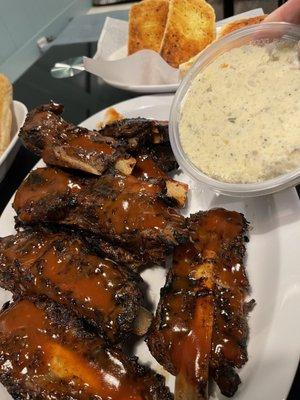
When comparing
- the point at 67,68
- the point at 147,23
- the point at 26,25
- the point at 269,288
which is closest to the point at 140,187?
the point at 269,288

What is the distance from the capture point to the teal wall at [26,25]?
5.83 meters

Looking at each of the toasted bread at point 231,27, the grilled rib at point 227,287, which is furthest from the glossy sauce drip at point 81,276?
the toasted bread at point 231,27

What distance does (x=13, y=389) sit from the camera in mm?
1771

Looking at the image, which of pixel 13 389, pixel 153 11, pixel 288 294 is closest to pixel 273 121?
pixel 288 294

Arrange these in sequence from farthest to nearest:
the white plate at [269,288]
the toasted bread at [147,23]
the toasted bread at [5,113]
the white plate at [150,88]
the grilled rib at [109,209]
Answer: the toasted bread at [147,23]
the toasted bread at [5,113]
the white plate at [150,88]
the grilled rib at [109,209]
the white plate at [269,288]

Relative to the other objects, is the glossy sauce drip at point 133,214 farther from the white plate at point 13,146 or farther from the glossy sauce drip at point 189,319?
the white plate at point 13,146

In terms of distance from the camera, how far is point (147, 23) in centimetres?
360

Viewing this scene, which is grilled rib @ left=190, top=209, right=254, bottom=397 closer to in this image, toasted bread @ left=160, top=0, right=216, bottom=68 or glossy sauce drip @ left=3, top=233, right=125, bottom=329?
glossy sauce drip @ left=3, top=233, right=125, bottom=329

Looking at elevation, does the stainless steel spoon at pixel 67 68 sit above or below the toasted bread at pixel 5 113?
below

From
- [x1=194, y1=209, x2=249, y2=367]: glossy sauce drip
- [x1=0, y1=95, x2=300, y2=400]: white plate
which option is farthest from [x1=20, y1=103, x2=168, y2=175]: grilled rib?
[x1=194, y1=209, x2=249, y2=367]: glossy sauce drip

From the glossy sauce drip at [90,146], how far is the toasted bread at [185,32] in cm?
122

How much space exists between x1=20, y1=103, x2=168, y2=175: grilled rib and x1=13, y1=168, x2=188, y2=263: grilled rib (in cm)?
10

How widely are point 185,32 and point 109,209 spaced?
1808 mm

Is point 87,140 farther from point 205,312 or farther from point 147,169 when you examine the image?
point 205,312
